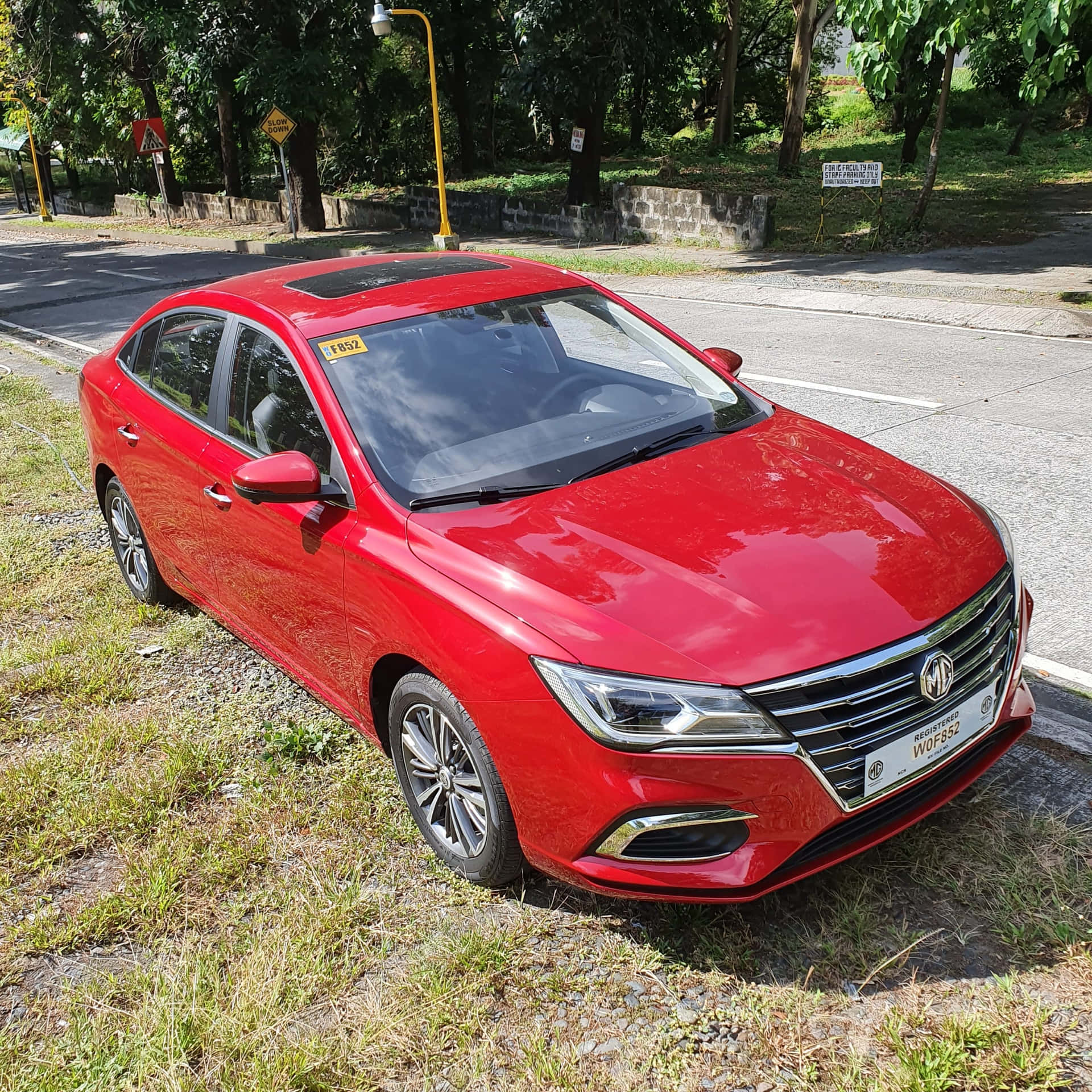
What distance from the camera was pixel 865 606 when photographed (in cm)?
277

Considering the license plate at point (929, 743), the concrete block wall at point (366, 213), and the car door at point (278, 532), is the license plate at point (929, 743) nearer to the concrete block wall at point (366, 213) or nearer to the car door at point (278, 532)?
the car door at point (278, 532)

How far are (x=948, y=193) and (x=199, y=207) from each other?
23227 mm

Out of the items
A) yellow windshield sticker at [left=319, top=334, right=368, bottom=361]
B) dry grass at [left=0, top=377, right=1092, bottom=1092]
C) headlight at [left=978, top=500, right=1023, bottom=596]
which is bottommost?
dry grass at [left=0, top=377, right=1092, bottom=1092]

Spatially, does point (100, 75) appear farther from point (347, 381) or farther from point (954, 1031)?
point (954, 1031)

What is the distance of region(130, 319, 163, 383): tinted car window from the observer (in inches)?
197

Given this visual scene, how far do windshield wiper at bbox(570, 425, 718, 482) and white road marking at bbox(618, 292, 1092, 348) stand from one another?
7823 millimetres

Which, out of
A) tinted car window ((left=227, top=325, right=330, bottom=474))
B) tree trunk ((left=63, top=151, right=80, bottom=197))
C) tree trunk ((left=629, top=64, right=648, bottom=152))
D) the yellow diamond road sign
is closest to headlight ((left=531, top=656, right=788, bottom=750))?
tinted car window ((left=227, top=325, right=330, bottom=474))

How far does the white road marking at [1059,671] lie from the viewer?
415cm

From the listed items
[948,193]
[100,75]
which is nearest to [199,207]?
[100,75]

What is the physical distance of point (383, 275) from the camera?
14.5ft

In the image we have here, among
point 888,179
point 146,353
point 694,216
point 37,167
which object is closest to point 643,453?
point 146,353

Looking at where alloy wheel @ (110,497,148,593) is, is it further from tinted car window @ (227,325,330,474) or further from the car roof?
tinted car window @ (227,325,330,474)

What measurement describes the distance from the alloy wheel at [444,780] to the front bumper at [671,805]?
0.25m

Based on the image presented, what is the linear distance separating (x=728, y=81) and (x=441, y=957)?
109 feet
